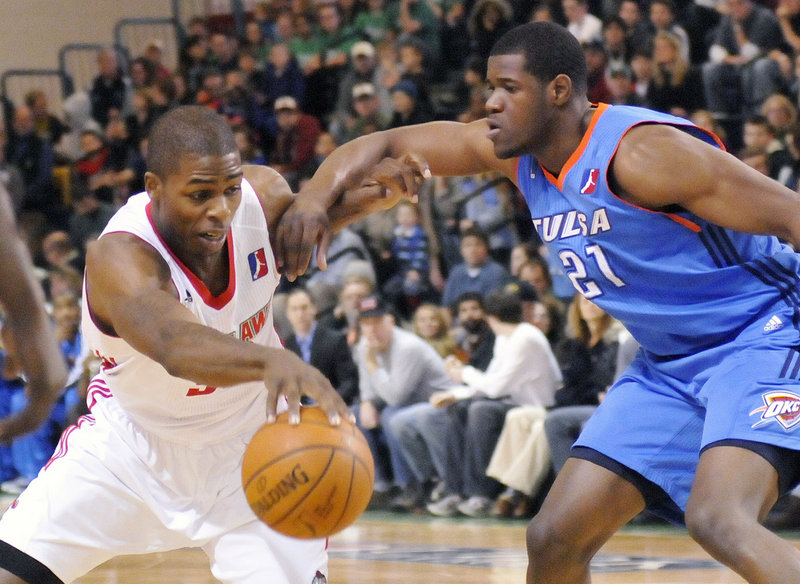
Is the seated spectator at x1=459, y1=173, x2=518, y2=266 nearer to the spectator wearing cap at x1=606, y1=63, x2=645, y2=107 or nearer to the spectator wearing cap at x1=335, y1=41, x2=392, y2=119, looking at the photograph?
the spectator wearing cap at x1=606, y1=63, x2=645, y2=107

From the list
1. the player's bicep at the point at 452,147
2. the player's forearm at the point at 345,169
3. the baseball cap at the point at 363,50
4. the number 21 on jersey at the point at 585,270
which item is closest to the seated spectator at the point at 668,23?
the baseball cap at the point at 363,50

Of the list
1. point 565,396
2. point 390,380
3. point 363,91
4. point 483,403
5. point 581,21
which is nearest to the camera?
point 565,396

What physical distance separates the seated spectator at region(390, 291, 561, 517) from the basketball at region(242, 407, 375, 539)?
4.89 metres

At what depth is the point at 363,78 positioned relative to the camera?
39.6ft

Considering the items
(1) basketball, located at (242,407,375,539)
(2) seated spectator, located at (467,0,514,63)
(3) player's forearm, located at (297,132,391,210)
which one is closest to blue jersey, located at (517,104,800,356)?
(3) player's forearm, located at (297,132,391,210)

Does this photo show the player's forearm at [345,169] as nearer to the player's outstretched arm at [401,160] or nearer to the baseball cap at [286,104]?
the player's outstretched arm at [401,160]

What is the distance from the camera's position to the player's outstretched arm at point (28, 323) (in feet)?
6.73

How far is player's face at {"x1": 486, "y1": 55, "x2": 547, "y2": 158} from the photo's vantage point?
3.91 m

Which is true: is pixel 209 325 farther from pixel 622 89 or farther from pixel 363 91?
pixel 363 91

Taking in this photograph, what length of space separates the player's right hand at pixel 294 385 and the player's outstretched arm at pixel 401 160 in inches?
41.0

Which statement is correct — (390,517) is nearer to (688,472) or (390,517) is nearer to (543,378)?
(543,378)

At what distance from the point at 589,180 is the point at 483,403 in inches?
169

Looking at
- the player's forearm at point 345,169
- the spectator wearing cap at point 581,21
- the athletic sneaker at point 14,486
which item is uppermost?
the player's forearm at point 345,169

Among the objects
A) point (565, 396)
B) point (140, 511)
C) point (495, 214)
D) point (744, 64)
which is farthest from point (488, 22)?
point (140, 511)
